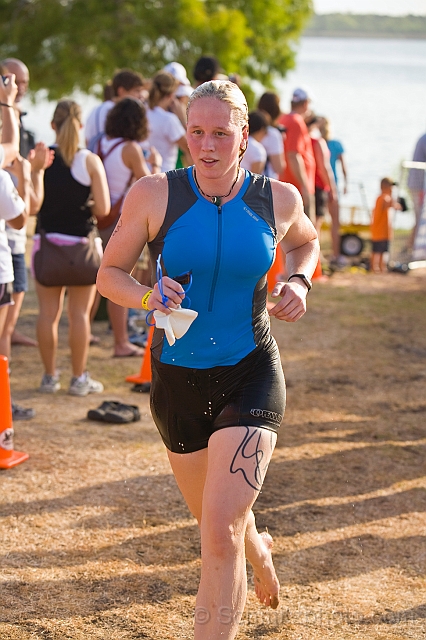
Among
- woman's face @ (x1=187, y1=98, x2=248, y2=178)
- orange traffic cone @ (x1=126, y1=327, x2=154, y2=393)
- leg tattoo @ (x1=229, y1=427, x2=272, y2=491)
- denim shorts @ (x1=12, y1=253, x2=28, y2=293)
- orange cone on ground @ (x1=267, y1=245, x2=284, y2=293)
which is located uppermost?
woman's face @ (x1=187, y1=98, x2=248, y2=178)

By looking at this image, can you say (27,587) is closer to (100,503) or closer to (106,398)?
(100,503)

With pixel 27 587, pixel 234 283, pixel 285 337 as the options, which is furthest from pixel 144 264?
pixel 234 283

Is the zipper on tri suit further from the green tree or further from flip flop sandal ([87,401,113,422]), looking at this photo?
the green tree

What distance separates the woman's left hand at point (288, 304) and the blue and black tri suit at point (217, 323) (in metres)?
0.11

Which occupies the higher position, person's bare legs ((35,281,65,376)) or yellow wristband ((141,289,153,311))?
yellow wristband ((141,289,153,311))

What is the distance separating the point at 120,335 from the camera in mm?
7773

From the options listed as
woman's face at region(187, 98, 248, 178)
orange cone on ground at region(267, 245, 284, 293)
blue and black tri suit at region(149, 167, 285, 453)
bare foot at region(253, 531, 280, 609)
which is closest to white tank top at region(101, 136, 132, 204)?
orange cone on ground at region(267, 245, 284, 293)

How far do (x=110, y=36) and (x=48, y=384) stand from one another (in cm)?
1794

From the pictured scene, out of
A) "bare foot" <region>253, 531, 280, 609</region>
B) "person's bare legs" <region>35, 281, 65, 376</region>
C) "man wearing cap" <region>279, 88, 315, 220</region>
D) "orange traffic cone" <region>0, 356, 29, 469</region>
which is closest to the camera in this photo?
"bare foot" <region>253, 531, 280, 609</region>

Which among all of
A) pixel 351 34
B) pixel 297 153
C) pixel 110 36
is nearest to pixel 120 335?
pixel 297 153

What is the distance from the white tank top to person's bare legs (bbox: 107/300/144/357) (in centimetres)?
102

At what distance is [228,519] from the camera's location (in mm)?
2918

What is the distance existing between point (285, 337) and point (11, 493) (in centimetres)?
439

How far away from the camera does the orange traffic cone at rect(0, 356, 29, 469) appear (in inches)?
206
